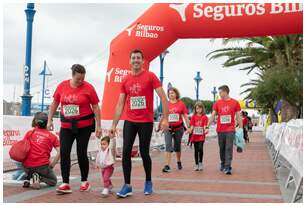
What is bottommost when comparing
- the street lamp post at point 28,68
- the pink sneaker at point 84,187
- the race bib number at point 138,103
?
the pink sneaker at point 84,187

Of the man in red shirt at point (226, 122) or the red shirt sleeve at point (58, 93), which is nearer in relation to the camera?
the red shirt sleeve at point (58, 93)

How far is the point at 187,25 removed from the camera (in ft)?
41.8

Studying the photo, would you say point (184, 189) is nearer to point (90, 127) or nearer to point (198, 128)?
point (90, 127)

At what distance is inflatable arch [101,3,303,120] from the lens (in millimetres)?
12406

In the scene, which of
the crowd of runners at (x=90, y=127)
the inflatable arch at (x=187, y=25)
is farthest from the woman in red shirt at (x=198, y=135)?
the crowd of runners at (x=90, y=127)

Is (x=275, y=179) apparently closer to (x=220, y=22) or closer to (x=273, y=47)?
(x=220, y=22)

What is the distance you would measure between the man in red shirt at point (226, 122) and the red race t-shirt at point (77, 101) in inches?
139

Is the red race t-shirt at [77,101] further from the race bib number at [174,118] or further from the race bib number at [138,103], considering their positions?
the race bib number at [174,118]

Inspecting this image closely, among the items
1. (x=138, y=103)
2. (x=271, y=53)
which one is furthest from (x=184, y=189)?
(x=271, y=53)

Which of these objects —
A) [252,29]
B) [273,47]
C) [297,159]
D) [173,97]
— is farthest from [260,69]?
[297,159]

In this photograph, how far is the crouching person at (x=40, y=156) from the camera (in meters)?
6.57

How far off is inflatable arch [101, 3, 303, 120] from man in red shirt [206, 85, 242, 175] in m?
3.97

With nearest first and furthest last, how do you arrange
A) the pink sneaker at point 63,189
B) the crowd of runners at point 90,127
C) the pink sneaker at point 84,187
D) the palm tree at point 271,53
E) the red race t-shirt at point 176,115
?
the pink sneaker at point 63,189 < the crowd of runners at point 90,127 < the pink sneaker at point 84,187 < the red race t-shirt at point 176,115 < the palm tree at point 271,53

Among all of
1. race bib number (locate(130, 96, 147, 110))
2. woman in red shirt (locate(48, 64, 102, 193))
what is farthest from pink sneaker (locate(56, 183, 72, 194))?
race bib number (locate(130, 96, 147, 110))
